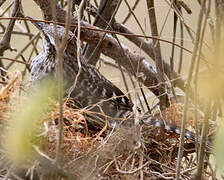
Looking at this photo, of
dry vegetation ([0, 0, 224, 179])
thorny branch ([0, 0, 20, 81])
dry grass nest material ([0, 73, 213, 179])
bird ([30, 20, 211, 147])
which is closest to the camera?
dry vegetation ([0, 0, 224, 179])

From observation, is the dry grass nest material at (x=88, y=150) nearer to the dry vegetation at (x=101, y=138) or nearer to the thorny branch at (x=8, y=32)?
the dry vegetation at (x=101, y=138)

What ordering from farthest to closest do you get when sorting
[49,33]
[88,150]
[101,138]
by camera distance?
[49,33] < [101,138] < [88,150]

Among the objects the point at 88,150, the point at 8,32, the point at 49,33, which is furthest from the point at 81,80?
the point at 88,150

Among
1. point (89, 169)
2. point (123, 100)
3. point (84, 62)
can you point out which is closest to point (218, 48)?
point (89, 169)

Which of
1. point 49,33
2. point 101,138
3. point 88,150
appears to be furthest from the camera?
point 49,33

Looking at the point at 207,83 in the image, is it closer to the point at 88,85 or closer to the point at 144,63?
the point at 88,85

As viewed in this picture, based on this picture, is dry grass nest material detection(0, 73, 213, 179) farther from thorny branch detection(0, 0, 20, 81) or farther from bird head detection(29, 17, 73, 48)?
thorny branch detection(0, 0, 20, 81)

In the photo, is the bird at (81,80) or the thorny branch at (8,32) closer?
the bird at (81,80)

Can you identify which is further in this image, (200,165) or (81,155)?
(81,155)

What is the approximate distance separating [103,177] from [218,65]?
0.62m

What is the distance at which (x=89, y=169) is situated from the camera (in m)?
1.23

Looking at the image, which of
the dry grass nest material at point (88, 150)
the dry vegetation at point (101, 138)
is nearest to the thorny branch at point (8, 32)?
the dry vegetation at point (101, 138)

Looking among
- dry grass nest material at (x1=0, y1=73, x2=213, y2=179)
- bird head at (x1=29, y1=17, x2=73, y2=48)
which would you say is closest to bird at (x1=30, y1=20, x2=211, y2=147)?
bird head at (x1=29, y1=17, x2=73, y2=48)

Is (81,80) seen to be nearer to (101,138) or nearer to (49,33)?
(49,33)
